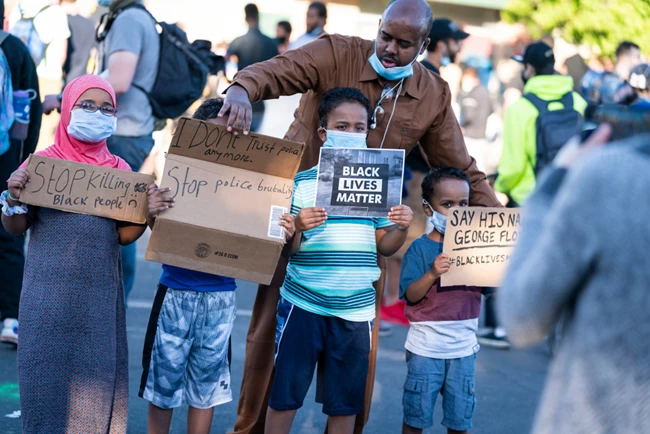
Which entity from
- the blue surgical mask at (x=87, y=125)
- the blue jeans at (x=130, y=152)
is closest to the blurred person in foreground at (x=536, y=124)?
the blue jeans at (x=130, y=152)

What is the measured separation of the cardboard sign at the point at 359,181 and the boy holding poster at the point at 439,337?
1.49 feet

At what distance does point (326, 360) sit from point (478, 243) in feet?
2.86

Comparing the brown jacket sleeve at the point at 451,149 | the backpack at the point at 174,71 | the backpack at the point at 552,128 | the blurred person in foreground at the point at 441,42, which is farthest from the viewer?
the blurred person in foreground at the point at 441,42

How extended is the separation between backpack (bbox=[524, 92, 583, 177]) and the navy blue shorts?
3.14 meters

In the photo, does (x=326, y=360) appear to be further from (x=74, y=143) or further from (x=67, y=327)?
(x=74, y=143)

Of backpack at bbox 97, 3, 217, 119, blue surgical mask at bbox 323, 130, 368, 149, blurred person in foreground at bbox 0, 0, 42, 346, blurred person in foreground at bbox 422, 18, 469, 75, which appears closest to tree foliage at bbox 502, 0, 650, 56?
blurred person in foreground at bbox 422, 18, 469, 75

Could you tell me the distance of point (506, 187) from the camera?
22.6 feet

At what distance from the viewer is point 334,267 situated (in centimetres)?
385

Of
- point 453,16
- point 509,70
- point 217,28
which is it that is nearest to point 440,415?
point 509,70

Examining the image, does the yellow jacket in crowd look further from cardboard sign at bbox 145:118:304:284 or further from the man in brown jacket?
cardboard sign at bbox 145:118:304:284

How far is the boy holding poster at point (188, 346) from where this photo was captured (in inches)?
151

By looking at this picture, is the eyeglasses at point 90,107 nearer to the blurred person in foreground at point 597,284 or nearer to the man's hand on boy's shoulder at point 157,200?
the man's hand on boy's shoulder at point 157,200

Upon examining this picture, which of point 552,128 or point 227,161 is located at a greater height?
point 552,128

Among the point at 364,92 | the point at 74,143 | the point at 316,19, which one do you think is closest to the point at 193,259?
the point at 74,143
